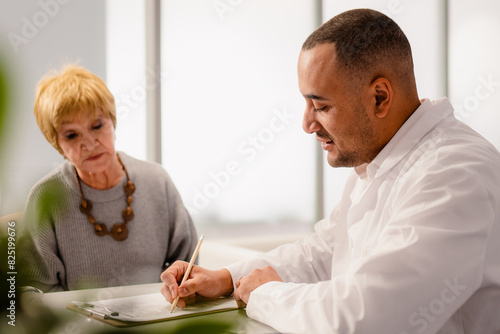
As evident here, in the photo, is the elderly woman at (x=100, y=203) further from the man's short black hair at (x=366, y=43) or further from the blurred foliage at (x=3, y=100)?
the blurred foliage at (x=3, y=100)

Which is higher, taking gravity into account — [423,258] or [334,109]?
[334,109]

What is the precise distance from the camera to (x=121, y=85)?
3.42 m

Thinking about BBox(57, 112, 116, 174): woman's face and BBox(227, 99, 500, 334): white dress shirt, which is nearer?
BBox(227, 99, 500, 334): white dress shirt

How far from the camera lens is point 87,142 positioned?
6.48 ft

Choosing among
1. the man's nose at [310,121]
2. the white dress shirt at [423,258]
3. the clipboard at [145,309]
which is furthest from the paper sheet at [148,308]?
the man's nose at [310,121]

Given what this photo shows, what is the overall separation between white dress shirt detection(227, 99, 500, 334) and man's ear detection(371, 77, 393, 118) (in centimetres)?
8

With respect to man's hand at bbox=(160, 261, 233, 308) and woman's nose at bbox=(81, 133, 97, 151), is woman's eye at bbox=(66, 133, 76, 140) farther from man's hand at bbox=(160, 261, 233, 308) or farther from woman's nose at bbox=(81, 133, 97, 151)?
man's hand at bbox=(160, 261, 233, 308)

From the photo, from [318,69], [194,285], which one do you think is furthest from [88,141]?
[318,69]

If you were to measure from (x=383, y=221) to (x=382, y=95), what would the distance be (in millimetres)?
315

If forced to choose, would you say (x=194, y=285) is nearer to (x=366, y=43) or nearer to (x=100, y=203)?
(x=366, y=43)

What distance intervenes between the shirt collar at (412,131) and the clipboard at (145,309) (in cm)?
51

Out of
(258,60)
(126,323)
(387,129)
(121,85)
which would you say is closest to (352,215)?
(387,129)

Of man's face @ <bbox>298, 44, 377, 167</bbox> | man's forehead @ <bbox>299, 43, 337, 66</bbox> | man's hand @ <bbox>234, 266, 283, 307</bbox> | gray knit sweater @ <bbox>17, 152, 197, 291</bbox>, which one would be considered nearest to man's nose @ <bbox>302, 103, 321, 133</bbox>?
man's face @ <bbox>298, 44, 377, 167</bbox>

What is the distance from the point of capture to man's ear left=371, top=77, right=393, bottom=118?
4.20 ft
